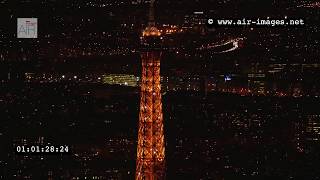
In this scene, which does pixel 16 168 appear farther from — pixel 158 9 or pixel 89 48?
pixel 158 9

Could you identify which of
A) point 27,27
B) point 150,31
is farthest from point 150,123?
point 27,27

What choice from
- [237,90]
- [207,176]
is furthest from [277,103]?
[207,176]

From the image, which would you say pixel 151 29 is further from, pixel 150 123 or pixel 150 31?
pixel 150 123

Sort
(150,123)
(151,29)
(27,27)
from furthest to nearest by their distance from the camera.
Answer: (150,123) < (151,29) < (27,27)

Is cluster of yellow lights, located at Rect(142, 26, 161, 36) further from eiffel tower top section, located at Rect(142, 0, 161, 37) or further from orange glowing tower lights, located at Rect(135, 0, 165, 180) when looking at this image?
orange glowing tower lights, located at Rect(135, 0, 165, 180)

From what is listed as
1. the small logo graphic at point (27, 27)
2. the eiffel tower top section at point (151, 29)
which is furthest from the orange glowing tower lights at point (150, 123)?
the small logo graphic at point (27, 27)

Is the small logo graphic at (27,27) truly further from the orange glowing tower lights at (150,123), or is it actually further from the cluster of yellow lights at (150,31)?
the orange glowing tower lights at (150,123)
